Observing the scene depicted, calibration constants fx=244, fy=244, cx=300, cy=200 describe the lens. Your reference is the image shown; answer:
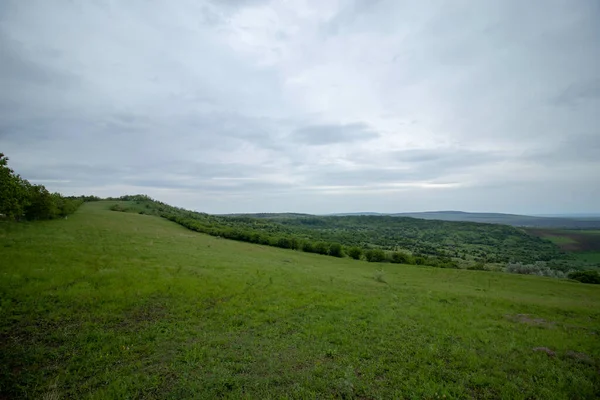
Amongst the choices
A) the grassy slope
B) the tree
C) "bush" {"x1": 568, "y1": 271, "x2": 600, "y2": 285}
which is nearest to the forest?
"bush" {"x1": 568, "y1": 271, "x2": 600, "y2": 285}

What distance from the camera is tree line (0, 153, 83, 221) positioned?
3306 cm

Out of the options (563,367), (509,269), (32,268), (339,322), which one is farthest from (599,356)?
→ (509,269)

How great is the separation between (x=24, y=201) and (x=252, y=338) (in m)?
48.3

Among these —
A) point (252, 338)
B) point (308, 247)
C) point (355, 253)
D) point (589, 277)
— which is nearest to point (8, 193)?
point (252, 338)

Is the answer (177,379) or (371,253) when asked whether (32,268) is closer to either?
(177,379)

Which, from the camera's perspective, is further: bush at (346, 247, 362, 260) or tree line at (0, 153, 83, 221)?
bush at (346, 247, 362, 260)

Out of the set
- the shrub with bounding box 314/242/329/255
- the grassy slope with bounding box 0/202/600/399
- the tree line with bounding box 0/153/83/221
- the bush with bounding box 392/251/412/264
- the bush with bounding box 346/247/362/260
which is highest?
the tree line with bounding box 0/153/83/221

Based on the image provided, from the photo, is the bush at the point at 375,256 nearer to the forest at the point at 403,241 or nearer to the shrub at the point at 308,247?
the forest at the point at 403,241

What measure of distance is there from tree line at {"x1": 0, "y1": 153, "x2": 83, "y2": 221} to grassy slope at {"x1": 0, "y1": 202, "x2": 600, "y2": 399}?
20.0 meters

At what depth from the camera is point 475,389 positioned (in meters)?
8.60

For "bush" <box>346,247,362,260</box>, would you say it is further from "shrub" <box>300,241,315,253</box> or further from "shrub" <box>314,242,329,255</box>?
"shrub" <box>300,241,315,253</box>

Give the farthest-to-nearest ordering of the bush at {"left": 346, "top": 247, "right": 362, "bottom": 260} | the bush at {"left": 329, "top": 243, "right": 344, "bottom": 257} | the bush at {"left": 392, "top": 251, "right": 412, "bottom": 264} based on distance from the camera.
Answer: the bush at {"left": 346, "top": 247, "right": 362, "bottom": 260}, the bush at {"left": 329, "top": 243, "right": 344, "bottom": 257}, the bush at {"left": 392, "top": 251, "right": 412, "bottom": 264}

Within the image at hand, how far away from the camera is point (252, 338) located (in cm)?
1184

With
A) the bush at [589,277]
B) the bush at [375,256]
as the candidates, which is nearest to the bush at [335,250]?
the bush at [375,256]
